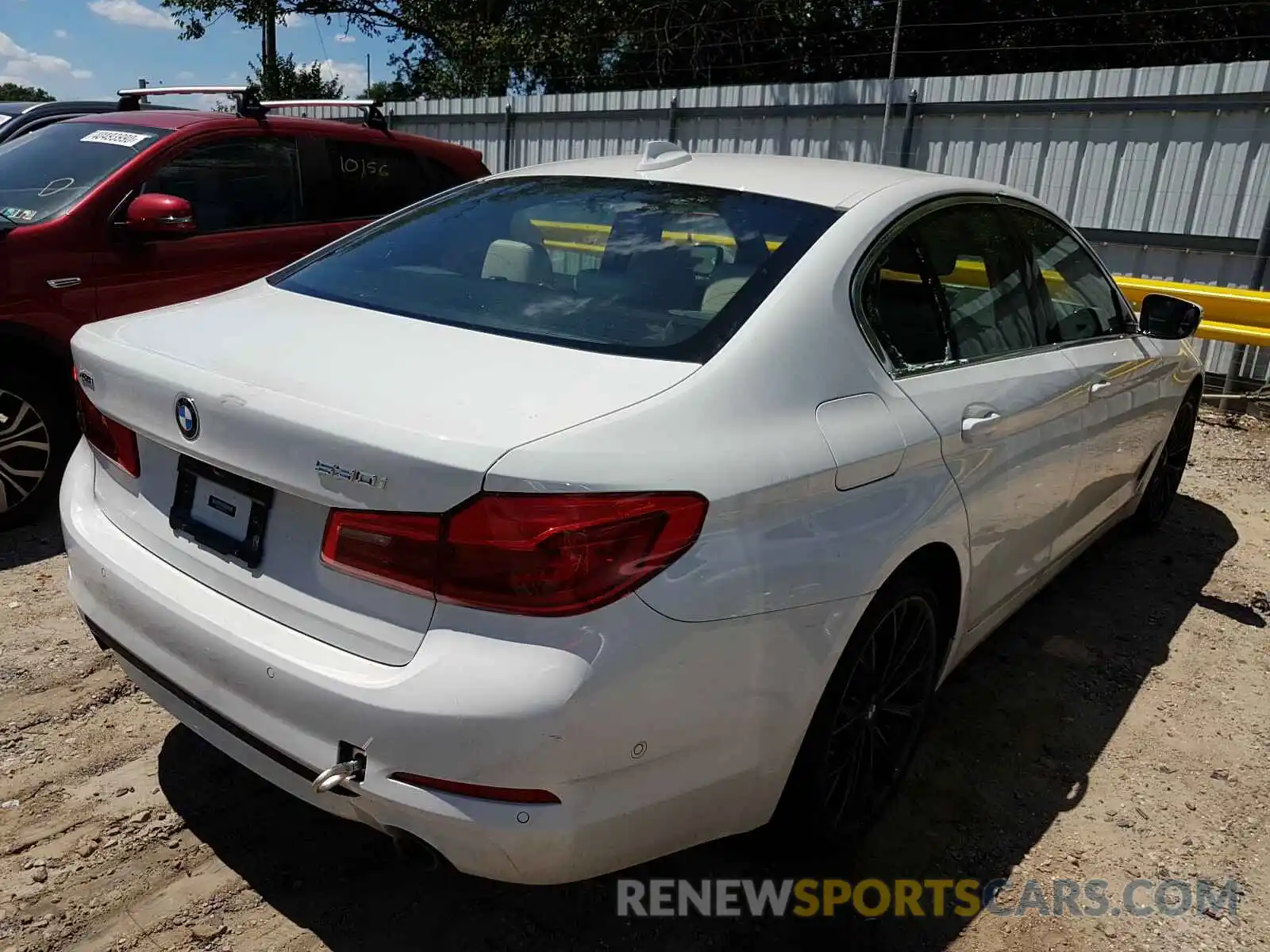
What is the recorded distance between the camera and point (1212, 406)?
7707mm

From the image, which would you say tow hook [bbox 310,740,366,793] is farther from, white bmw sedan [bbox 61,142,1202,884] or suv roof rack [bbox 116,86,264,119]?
suv roof rack [bbox 116,86,264,119]

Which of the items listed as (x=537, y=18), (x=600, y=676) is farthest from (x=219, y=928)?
(x=537, y=18)

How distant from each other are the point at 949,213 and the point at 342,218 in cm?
388

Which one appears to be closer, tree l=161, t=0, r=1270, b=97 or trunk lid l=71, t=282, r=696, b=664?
trunk lid l=71, t=282, r=696, b=664

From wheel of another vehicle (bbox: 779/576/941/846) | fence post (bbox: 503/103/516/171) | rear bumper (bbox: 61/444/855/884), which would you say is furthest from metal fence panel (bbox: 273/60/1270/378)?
rear bumper (bbox: 61/444/855/884)

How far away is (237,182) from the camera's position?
531cm

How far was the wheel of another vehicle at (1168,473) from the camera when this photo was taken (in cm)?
485

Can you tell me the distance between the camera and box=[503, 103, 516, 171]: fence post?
1338 cm

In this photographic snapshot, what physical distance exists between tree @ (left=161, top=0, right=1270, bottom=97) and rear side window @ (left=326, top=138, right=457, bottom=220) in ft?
31.5

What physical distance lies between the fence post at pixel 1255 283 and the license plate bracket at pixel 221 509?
744 cm

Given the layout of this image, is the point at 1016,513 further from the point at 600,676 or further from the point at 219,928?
the point at 219,928

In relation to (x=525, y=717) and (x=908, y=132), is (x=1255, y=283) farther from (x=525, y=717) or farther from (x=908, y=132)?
(x=525, y=717)

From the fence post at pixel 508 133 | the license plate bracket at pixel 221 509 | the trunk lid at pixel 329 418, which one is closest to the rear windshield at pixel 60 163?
the trunk lid at pixel 329 418

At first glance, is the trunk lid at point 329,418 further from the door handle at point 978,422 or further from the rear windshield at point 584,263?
the door handle at point 978,422
